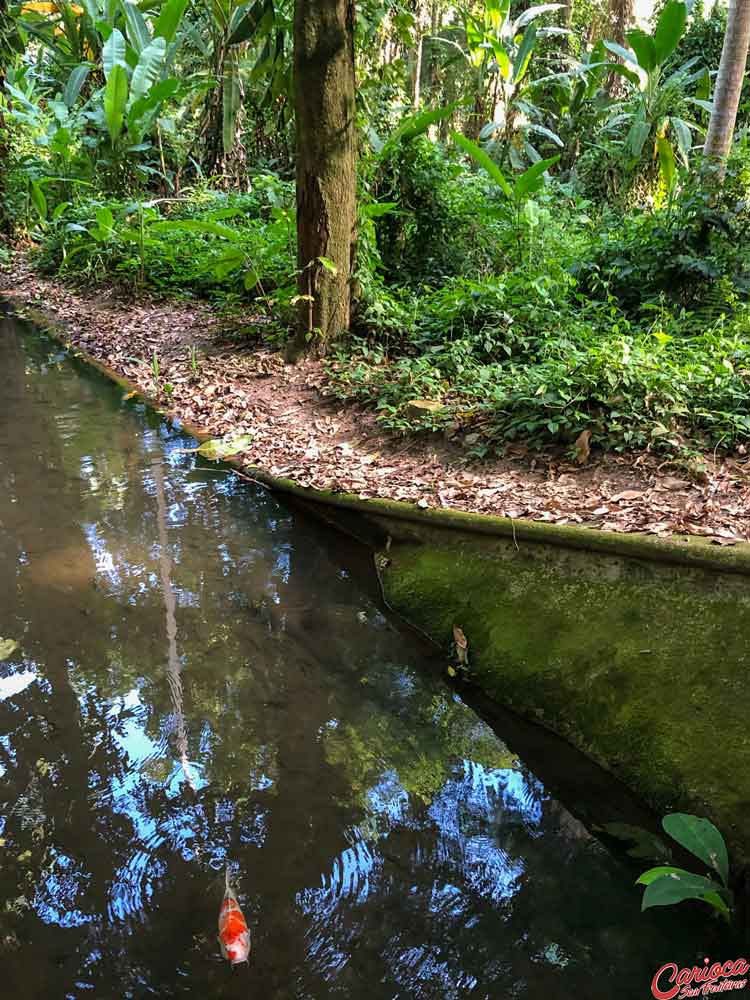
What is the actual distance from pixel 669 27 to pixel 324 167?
13.1 ft

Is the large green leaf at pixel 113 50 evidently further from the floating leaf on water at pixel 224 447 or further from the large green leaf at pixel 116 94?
the floating leaf on water at pixel 224 447

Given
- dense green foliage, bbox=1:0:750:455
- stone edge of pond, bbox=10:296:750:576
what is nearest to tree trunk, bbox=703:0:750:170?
dense green foliage, bbox=1:0:750:455

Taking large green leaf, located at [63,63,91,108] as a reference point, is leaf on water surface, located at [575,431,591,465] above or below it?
below

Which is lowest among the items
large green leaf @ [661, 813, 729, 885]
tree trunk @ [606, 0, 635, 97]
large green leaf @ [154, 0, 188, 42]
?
large green leaf @ [661, 813, 729, 885]

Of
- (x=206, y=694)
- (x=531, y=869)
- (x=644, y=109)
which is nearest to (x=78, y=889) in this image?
(x=206, y=694)

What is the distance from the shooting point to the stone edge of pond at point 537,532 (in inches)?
113

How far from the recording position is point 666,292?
586 cm

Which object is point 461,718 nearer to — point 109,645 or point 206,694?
point 206,694

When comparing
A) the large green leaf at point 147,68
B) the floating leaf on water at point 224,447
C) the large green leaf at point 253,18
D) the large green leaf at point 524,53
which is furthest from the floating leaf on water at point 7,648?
the large green leaf at point 524,53

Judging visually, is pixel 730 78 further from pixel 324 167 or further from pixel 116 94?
pixel 116 94

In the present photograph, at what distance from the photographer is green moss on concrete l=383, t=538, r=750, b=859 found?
242 cm

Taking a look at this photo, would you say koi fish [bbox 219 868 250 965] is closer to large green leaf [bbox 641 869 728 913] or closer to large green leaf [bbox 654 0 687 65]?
large green leaf [bbox 641 869 728 913]

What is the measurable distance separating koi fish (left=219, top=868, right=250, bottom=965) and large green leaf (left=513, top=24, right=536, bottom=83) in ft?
29.4

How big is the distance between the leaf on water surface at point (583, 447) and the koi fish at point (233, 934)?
2662 mm
